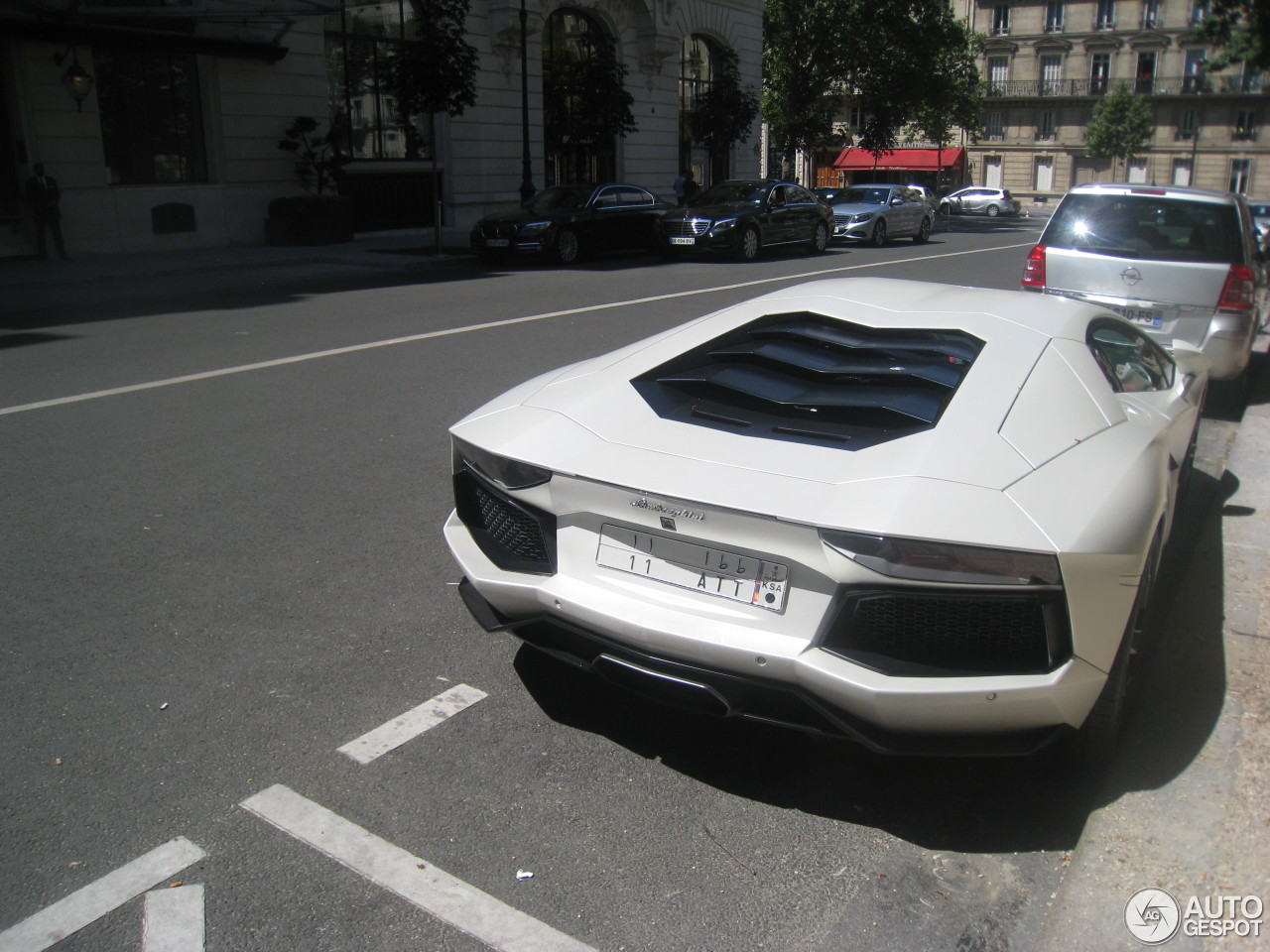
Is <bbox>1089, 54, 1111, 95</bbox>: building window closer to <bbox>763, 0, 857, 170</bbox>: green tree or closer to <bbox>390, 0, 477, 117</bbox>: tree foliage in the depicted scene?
<bbox>763, 0, 857, 170</bbox>: green tree

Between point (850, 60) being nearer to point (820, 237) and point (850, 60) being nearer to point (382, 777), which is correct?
point (820, 237)

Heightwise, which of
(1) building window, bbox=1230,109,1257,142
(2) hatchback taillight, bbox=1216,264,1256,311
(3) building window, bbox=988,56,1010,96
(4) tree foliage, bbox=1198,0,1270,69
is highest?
(3) building window, bbox=988,56,1010,96

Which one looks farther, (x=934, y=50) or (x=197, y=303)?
(x=934, y=50)

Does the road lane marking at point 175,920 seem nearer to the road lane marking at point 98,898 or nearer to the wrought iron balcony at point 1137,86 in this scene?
the road lane marking at point 98,898

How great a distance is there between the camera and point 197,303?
14211 millimetres

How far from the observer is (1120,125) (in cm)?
6756

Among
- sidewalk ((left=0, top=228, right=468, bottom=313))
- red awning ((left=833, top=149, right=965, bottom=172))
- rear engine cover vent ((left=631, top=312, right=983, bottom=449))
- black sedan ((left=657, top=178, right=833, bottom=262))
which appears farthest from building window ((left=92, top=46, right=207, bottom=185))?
red awning ((left=833, top=149, right=965, bottom=172))

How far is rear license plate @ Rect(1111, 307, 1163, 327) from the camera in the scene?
865 cm

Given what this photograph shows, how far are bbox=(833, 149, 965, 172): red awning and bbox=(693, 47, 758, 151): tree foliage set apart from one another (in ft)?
127

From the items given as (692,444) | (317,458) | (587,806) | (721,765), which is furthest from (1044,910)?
(317,458)

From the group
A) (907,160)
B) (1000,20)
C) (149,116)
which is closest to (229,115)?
(149,116)

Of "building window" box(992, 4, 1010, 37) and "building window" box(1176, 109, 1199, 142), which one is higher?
"building window" box(992, 4, 1010, 37)

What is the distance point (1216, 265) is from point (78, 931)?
8575mm

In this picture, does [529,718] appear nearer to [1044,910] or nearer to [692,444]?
[692,444]
